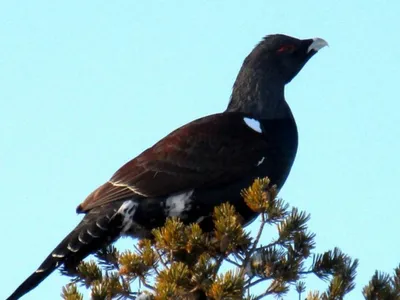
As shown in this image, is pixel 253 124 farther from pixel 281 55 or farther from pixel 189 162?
pixel 281 55

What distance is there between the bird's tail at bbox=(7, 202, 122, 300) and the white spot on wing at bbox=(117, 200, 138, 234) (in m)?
0.03

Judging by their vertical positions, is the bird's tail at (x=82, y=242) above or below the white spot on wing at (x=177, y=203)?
below

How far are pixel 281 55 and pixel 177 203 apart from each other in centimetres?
259

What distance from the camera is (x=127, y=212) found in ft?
22.3

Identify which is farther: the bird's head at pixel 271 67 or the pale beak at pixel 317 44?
the pale beak at pixel 317 44

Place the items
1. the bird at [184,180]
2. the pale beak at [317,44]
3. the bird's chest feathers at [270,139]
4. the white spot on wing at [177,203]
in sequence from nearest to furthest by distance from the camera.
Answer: the bird at [184,180], the white spot on wing at [177,203], the bird's chest feathers at [270,139], the pale beak at [317,44]

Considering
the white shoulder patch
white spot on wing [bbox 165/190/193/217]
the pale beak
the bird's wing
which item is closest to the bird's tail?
the bird's wing

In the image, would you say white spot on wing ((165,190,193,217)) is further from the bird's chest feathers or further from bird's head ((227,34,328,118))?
bird's head ((227,34,328,118))

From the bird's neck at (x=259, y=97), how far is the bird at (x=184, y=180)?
0.32 m

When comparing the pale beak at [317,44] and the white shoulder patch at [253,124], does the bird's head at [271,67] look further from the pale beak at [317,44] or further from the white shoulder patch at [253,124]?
the white shoulder patch at [253,124]

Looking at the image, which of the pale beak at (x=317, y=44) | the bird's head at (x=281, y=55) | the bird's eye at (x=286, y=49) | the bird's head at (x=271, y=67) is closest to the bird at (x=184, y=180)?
the bird's head at (x=271, y=67)

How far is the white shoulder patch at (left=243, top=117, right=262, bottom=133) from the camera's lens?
302 inches

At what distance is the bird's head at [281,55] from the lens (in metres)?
8.87

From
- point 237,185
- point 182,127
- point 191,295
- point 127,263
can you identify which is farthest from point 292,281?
point 182,127
